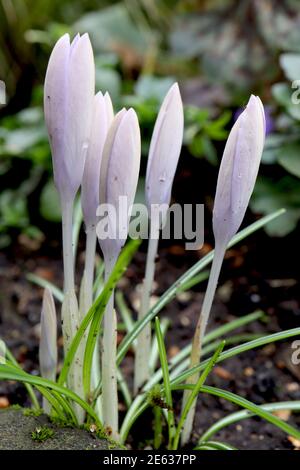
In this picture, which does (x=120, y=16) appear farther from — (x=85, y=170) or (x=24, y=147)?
(x=85, y=170)

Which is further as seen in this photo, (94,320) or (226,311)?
(226,311)

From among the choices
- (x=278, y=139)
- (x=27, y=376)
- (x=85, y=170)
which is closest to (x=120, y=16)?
(x=278, y=139)

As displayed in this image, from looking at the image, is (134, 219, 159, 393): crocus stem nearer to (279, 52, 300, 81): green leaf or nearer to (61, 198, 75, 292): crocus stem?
(61, 198, 75, 292): crocus stem

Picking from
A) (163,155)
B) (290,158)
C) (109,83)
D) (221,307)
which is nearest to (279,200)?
(290,158)

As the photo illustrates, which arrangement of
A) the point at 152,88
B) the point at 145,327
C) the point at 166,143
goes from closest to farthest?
the point at 166,143
the point at 145,327
the point at 152,88

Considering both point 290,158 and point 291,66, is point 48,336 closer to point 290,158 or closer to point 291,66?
point 290,158

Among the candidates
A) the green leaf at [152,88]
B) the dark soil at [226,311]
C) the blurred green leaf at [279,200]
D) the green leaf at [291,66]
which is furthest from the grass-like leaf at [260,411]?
the green leaf at [152,88]

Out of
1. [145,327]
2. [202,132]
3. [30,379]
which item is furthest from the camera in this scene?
[202,132]
